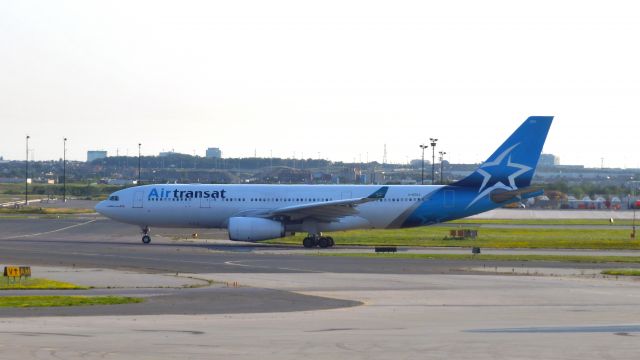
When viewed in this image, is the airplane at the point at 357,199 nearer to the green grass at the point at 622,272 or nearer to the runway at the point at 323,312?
the runway at the point at 323,312

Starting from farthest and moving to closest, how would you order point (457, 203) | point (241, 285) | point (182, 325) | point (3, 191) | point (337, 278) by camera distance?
point (3, 191), point (457, 203), point (337, 278), point (241, 285), point (182, 325)

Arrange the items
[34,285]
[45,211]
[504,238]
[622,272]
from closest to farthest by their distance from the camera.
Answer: [34,285]
[622,272]
[504,238]
[45,211]

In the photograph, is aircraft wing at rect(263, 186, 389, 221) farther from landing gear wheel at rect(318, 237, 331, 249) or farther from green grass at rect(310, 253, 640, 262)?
green grass at rect(310, 253, 640, 262)

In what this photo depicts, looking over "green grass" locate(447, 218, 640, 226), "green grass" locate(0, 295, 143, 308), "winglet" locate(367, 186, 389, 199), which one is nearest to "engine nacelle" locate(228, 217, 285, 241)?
"winglet" locate(367, 186, 389, 199)

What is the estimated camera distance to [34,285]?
3475 centimetres

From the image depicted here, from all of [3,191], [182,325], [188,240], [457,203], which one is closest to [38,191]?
[3,191]

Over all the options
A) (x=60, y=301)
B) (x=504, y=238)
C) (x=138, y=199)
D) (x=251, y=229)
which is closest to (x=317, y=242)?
(x=251, y=229)

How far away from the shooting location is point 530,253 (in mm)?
53375

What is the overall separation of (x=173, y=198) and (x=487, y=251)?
61.6ft

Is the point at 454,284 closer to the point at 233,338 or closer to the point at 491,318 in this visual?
the point at 491,318

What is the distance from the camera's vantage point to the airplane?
5912 centimetres

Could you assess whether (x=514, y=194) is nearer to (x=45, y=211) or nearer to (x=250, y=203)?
(x=250, y=203)

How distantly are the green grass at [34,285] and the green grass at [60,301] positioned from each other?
9.30ft

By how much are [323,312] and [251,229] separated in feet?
96.2
